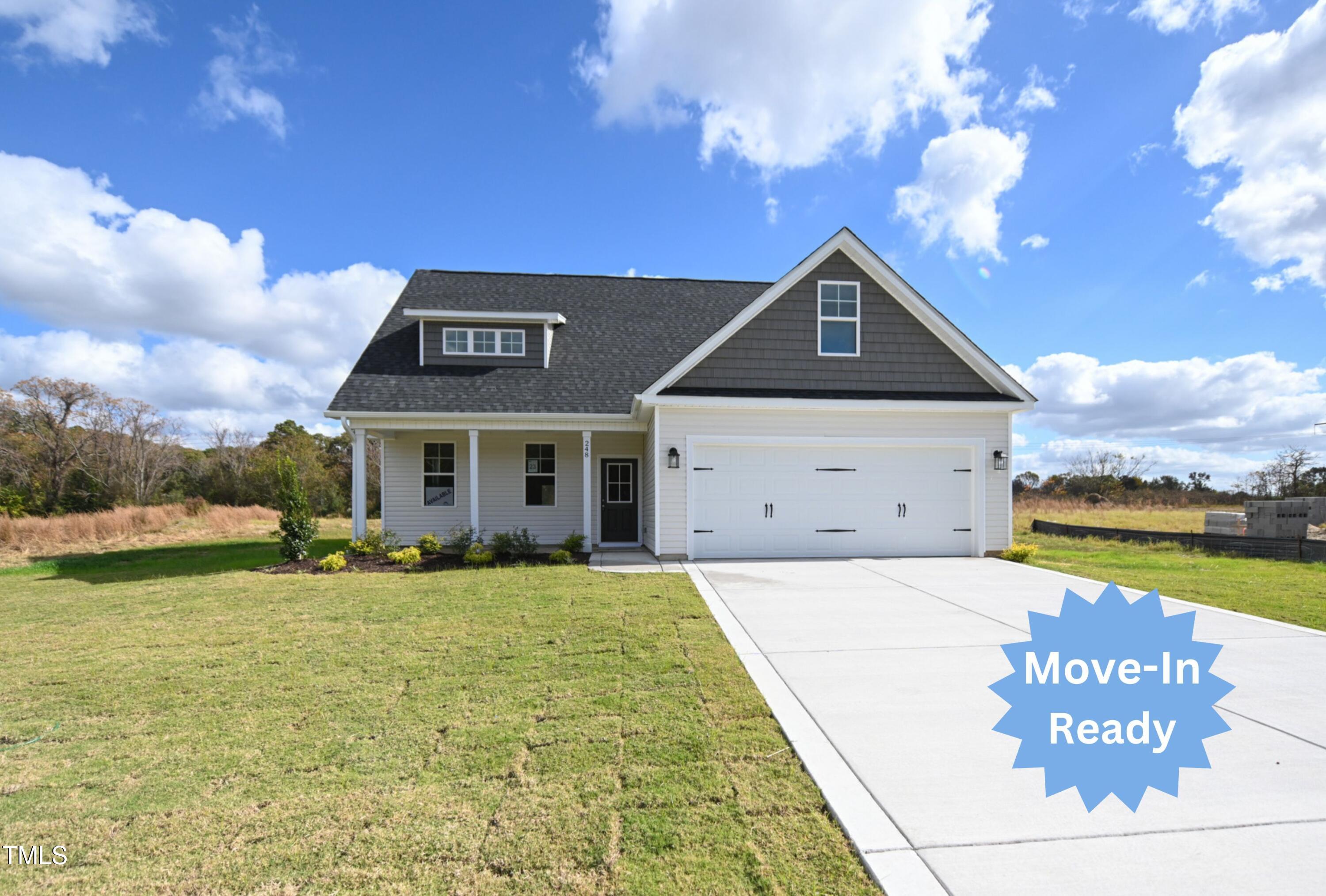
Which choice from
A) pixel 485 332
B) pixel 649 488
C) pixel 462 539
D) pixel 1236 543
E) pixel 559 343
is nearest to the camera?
pixel 462 539

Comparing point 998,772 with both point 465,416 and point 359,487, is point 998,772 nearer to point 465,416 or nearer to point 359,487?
point 465,416

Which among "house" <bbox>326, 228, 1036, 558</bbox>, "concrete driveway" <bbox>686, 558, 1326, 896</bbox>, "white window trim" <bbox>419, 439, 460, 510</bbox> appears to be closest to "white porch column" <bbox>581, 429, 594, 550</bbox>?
"house" <bbox>326, 228, 1036, 558</bbox>

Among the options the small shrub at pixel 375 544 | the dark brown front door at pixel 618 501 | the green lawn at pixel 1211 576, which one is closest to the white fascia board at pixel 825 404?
the green lawn at pixel 1211 576

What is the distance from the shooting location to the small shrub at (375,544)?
39.5 feet

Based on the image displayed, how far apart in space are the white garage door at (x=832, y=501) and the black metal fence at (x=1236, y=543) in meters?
6.73

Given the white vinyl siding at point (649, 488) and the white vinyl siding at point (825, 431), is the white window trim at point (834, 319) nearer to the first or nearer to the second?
the white vinyl siding at point (825, 431)

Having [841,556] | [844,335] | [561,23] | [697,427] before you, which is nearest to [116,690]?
[697,427]

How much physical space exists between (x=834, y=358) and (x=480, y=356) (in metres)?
8.12

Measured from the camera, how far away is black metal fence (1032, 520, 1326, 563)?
1205cm

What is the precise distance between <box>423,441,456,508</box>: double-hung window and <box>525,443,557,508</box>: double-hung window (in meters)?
1.72

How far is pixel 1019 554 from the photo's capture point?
11.3m

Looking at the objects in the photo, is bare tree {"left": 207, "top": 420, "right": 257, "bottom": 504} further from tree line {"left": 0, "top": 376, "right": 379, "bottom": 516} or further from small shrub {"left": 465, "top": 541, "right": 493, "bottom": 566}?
small shrub {"left": 465, "top": 541, "right": 493, "bottom": 566}

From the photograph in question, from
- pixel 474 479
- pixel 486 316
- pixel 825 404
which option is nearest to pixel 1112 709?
pixel 825 404

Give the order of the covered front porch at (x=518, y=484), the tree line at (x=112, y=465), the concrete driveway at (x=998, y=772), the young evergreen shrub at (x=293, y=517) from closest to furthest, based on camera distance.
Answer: the concrete driveway at (x=998, y=772) → the young evergreen shrub at (x=293, y=517) → the covered front porch at (x=518, y=484) → the tree line at (x=112, y=465)
